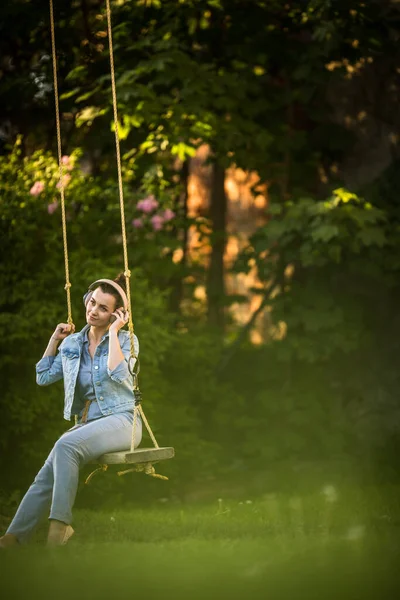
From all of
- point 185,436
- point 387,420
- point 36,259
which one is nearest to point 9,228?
point 36,259

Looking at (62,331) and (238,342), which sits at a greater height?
(62,331)

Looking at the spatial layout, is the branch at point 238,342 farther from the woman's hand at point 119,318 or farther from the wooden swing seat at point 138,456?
the wooden swing seat at point 138,456

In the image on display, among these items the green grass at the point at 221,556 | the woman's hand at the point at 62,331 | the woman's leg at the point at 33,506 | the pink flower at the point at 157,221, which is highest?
the pink flower at the point at 157,221

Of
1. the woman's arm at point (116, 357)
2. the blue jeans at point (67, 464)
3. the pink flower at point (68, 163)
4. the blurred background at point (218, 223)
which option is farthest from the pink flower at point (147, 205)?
the blue jeans at point (67, 464)

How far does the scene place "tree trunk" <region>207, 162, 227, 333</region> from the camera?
12.1 m

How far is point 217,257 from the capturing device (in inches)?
481

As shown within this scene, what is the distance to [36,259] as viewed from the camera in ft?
28.1

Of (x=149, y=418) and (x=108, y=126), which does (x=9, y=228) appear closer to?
(x=149, y=418)

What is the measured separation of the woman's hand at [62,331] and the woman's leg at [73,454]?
559 millimetres

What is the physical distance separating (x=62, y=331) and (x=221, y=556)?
4.89ft

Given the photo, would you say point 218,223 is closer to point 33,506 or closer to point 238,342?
point 238,342

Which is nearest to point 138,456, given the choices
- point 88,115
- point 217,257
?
point 88,115

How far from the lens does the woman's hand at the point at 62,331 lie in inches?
229

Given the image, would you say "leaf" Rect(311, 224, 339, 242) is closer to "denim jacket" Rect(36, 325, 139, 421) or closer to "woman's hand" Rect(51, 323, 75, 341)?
"denim jacket" Rect(36, 325, 139, 421)
